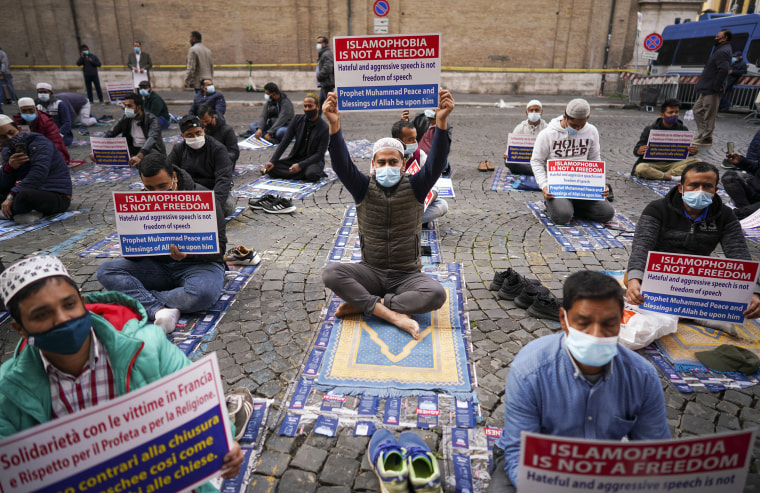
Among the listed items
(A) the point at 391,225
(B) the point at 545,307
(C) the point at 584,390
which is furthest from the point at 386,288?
(C) the point at 584,390

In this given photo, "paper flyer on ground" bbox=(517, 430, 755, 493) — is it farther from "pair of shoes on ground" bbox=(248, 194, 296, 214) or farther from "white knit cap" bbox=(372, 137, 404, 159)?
"pair of shoes on ground" bbox=(248, 194, 296, 214)

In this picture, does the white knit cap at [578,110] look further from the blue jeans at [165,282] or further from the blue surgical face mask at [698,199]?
the blue jeans at [165,282]

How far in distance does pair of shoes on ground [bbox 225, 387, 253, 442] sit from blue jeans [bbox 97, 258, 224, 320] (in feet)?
4.62

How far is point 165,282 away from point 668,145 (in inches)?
339

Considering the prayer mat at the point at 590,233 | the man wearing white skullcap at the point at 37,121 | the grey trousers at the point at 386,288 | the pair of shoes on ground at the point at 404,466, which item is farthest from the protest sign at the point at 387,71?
the man wearing white skullcap at the point at 37,121

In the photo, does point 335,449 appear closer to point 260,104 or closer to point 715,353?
point 715,353

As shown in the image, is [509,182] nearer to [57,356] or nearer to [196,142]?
[196,142]

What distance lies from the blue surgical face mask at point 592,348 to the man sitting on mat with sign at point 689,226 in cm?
194

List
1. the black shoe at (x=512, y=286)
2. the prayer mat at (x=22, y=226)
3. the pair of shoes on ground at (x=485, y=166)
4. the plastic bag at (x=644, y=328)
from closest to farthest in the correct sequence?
the plastic bag at (x=644, y=328) → the black shoe at (x=512, y=286) → the prayer mat at (x=22, y=226) → the pair of shoes on ground at (x=485, y=166)

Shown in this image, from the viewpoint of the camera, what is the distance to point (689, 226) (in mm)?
4121

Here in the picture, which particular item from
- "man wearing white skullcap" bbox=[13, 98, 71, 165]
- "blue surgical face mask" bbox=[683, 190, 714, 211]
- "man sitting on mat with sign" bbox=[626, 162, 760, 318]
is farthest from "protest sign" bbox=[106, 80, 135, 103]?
"blue surgical face mask" bbox=[683, 190, 714, 211]

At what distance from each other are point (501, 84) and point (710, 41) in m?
8.23

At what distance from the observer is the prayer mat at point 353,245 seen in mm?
5711

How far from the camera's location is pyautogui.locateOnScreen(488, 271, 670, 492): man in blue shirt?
2193 millimetres
